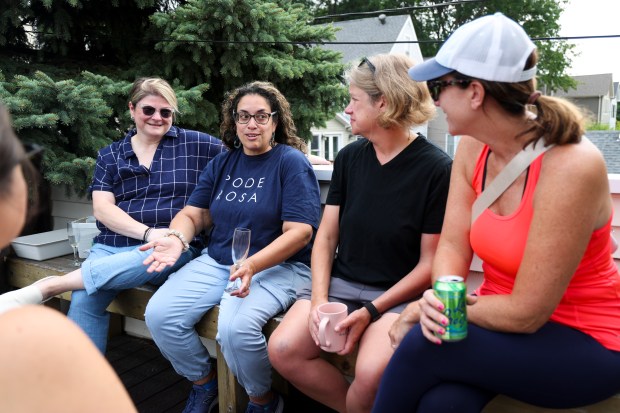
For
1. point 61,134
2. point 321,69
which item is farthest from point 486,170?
point 321,69

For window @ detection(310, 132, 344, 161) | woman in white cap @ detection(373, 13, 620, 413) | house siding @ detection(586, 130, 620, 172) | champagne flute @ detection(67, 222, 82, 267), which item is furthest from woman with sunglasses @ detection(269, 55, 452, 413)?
window @ detection(310, 132, 344, 161)

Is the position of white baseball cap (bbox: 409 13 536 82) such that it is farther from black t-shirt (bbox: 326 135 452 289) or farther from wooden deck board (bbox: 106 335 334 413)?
wooden deck board (bbox: 106 335 334 413)

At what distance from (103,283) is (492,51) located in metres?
2.07

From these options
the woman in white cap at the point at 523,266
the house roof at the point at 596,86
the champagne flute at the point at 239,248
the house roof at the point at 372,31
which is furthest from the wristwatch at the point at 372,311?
the house roof at the point at 596,86

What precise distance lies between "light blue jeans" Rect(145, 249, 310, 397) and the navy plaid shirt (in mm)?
479

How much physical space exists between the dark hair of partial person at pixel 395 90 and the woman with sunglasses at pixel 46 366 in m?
1.65

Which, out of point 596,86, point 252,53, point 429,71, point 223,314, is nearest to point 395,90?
point 429,71

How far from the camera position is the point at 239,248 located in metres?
2.23

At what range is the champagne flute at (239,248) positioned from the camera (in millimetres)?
2211

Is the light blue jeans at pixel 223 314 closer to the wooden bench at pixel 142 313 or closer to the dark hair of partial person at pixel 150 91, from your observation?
the wooden bench at pixel 142 313

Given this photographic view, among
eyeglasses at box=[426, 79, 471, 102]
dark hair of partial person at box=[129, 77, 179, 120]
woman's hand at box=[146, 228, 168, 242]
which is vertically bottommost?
woman's hand at box=[146, 228, 168, 242]

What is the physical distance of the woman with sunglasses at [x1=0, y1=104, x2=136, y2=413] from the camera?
1.99ft

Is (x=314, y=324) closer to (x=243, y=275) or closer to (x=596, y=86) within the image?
(x=243, y=275)

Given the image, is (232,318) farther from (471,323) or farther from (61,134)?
(61,134)
